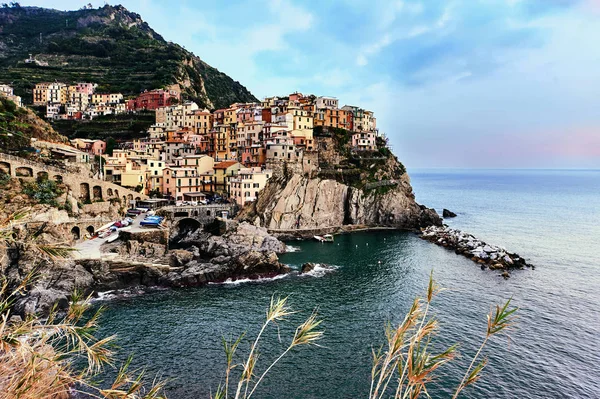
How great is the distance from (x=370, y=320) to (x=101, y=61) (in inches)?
4542

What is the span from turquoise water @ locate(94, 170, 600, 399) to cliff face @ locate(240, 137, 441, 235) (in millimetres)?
10963

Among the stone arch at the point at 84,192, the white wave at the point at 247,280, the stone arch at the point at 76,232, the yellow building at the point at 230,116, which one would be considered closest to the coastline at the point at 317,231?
the white wave at the point at 247,280

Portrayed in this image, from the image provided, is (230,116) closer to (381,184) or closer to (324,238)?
(381,184)

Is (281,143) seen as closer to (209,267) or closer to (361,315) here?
(209,267)

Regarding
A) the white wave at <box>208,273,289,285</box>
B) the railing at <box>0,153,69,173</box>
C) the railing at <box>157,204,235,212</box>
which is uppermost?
the railing at <box>0,153,69,173</box>

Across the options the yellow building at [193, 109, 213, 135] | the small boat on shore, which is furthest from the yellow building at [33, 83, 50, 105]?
the small boat on shore

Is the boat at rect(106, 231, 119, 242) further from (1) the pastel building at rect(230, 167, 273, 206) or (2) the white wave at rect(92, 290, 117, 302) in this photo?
(1) the pastel building at rect(230, 167, 273, 206)

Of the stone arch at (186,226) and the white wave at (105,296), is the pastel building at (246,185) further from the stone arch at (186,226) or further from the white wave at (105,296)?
the white wave at (105,296)

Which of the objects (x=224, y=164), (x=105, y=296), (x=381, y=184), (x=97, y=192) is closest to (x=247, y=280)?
(x=105, y=296)

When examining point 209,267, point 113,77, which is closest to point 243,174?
point 209,267

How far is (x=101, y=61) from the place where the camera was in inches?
4264

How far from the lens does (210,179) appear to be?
60875 mm

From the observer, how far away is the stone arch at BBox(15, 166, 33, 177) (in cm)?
3987

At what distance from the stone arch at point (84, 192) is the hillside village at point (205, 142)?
4.60m
